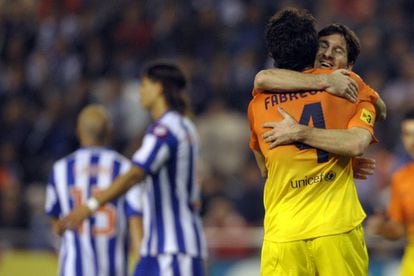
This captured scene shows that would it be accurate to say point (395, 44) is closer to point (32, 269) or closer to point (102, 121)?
point (32, 269)

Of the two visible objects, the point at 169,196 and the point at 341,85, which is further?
the point at 169,196

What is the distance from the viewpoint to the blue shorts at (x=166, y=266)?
8125 millimetres

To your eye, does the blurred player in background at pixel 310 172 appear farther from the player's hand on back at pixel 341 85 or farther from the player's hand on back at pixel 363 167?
the player's hand on back at pixel 363 167

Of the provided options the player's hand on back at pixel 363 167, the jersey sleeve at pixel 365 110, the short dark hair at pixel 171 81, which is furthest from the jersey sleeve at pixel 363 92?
the short dark hair at pixel 171 81

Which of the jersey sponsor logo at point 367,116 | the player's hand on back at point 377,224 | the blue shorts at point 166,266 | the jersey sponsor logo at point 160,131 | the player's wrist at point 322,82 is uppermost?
the player's wrist at point 322,82

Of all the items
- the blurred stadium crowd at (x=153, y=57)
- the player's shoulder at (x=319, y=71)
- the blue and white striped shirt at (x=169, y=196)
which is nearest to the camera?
the player's shoulder at (x=319, y=71)

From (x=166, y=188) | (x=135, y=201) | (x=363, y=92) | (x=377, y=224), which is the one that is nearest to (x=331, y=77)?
(x=363, y=92)

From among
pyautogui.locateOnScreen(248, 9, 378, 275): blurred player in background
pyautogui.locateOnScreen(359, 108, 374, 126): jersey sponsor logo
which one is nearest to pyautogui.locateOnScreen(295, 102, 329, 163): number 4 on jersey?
pyautogui.locateOnScreen(248, 9, 378, 275): blurred player in background

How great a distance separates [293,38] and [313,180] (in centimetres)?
75

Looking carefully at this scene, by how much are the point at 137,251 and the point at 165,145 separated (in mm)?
995

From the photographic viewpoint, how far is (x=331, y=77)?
20.3ft

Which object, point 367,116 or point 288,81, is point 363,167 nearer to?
point 367,116

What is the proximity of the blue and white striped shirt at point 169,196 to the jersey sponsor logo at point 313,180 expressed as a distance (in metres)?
2.05

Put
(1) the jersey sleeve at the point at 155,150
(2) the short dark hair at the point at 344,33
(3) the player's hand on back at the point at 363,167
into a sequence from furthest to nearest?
(1) the jersey sleeve at the point at 155,150 → (3) the player's hand on back at the point at 363,167 → (2) the short dark hair at the point at 344,33
